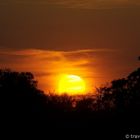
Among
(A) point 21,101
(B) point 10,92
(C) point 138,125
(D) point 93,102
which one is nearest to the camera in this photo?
(C) point 138,125

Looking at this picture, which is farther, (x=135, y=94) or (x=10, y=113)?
(x=135, y=94)

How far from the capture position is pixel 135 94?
271ft

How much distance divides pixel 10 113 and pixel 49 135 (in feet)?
26.4

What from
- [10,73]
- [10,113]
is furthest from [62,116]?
[10,73]

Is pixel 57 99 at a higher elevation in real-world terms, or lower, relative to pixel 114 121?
higher

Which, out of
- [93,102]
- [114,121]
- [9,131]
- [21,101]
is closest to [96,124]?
[114,121]

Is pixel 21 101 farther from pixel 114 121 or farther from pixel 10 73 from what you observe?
pixel 10 73

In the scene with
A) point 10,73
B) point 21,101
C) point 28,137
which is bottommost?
point 28,137

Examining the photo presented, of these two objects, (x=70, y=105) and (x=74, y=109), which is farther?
(x=70, y=105)

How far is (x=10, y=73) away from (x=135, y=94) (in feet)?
84.8

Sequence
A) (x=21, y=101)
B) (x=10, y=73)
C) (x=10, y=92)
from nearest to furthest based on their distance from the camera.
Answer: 1. (x=21, y=101)
2. (x=10, y=92)
3. (x=10, y=73)

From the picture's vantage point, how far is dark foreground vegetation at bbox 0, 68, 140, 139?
64.5m

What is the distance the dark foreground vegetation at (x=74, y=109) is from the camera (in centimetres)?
6450

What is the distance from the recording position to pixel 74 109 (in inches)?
3157
